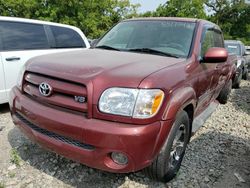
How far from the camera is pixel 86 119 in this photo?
247 centimetres

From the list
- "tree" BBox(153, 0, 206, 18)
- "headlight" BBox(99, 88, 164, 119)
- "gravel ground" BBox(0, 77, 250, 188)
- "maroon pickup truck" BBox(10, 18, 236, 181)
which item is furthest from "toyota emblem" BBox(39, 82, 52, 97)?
"tree" BBox(153, 0, 206, 18)

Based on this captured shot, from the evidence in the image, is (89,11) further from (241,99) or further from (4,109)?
(4,109)

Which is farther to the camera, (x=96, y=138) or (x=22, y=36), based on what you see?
(x=22, y=36)

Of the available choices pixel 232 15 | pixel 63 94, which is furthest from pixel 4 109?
pixel 232 15

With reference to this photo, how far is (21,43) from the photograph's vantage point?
5.18 meters

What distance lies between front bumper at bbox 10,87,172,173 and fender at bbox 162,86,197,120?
9cm

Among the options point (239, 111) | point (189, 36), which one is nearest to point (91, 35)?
point (239, 111)

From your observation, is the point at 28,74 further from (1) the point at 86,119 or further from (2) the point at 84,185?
(2) the point at 84,185

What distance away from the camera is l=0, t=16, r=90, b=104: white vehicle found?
489cm

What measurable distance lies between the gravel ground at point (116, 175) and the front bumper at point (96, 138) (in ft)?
1.79

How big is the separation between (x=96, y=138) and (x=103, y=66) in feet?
2.34

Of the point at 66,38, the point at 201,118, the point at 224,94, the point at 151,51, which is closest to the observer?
the point at 151,51

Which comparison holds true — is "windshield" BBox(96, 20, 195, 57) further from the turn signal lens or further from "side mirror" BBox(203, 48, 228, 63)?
the turn signal lens

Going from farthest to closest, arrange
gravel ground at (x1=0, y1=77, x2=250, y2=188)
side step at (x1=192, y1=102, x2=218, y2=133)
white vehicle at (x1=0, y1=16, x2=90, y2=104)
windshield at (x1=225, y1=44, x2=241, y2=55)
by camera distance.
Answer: windshield at (x1=225, y1=44, x2=241, y2=55), white vehicle at (x1=0, y1=16, x2=90, y2=104), side step at (x1=192, y1=102, x2=218, y2=133), gravel ground at (x1=0, y1=77, x2=250, y2=188)
